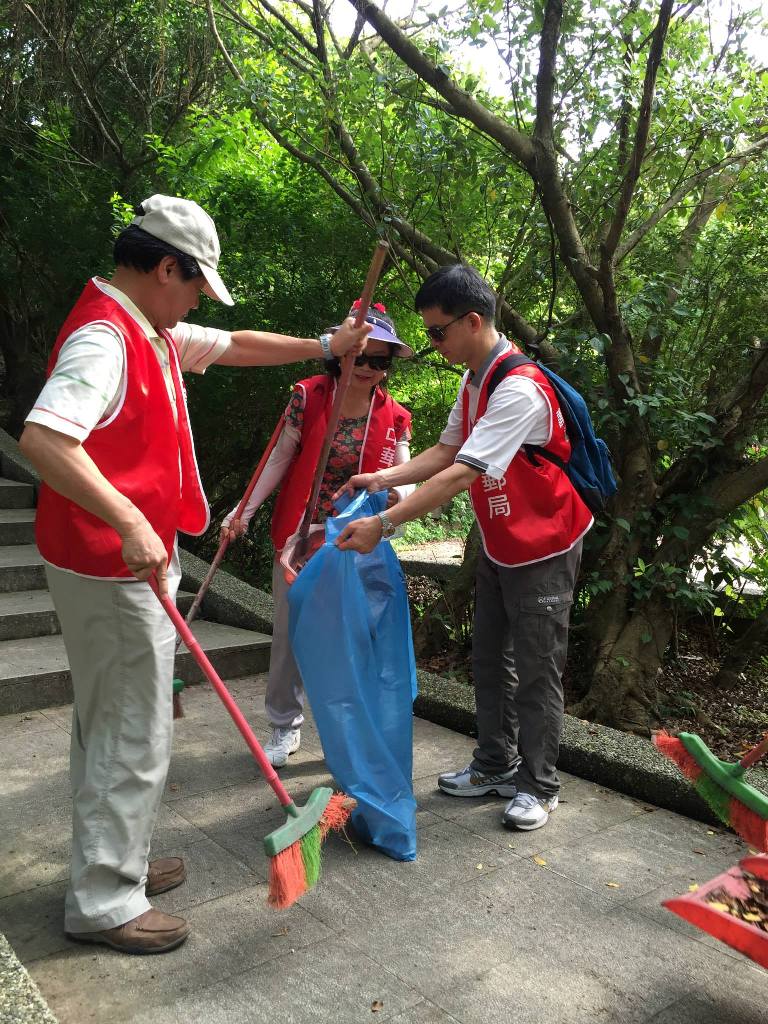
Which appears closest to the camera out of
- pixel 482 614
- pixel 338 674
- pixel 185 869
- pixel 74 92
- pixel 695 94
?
pixel 185 869

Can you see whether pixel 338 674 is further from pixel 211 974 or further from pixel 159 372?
pixel 159 372

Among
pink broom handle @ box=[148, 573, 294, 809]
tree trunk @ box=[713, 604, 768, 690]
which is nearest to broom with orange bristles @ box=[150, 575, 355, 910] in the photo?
pink broom handle @ box=[148, 573, 294, 809]

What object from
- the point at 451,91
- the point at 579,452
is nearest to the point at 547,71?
the point at 451,91

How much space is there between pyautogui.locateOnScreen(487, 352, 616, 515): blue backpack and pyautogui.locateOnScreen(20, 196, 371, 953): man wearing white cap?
1.27 m

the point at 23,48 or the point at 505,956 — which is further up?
the point at 23,48

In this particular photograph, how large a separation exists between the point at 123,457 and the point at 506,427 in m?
1.31

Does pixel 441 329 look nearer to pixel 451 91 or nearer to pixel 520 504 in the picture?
pixel 520 504

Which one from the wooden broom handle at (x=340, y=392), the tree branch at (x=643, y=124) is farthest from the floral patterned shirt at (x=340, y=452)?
the tree branch at (x=643, y=124)

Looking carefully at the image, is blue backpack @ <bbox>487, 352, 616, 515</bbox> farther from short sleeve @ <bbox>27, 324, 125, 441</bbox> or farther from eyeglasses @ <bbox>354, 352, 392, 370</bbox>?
short sleeve @ <bbox>27, 324, 125, 441</bbox>

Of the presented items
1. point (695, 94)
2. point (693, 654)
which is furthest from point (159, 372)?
point (693, 654)

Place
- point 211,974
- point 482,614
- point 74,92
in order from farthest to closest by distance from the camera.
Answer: point 74,92 < point 482,614 < point 211,974

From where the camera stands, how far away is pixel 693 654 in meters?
5.62

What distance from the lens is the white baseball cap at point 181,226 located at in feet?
7.72

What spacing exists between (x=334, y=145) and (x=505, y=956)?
4634 millimetres
